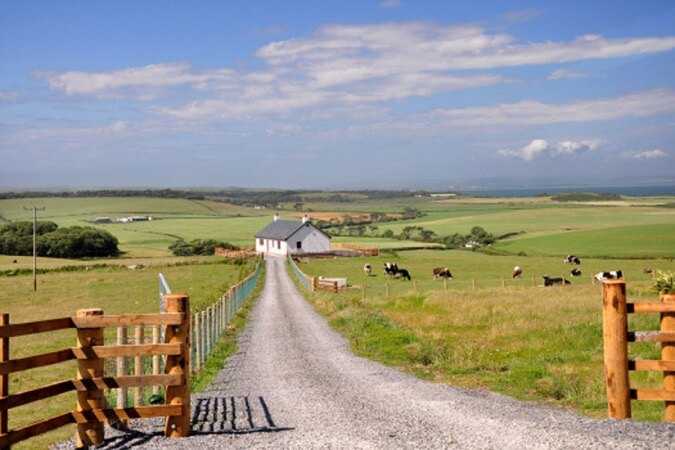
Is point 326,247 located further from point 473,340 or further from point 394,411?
point 394,411

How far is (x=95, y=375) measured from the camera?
9695 mm

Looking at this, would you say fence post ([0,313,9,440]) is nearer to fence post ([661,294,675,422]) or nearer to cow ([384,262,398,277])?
fence post ([661,294,675,422])

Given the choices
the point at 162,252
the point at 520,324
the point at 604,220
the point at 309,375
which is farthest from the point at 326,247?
the point at 309,375

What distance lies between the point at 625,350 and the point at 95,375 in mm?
6924

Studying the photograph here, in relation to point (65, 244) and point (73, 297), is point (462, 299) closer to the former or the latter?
point (73, 297)

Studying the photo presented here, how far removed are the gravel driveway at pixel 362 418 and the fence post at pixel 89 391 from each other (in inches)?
10.2

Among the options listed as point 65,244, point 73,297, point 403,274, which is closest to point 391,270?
point 403,274

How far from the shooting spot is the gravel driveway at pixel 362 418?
31.1 ft

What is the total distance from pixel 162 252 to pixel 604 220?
80552 mm

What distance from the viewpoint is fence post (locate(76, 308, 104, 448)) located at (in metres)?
9.61

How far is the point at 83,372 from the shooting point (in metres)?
9.62

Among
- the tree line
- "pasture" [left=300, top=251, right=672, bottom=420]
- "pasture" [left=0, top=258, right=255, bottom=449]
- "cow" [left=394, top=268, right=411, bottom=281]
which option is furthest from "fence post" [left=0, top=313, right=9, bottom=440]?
the tree line

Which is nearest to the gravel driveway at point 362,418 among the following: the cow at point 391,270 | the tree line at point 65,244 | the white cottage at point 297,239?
the cow at point 391,270

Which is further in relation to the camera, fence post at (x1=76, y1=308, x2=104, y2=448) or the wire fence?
the wire fence
